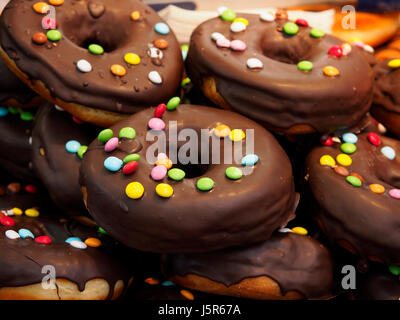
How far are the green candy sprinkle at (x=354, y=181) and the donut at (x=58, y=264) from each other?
73cm

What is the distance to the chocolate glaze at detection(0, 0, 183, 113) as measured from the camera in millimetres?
1546

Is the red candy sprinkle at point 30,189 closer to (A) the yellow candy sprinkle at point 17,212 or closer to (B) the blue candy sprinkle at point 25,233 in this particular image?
(A) the yellow candy sprinkle at point 17,212

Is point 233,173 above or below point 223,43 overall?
below

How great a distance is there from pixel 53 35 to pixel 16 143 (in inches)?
18.9

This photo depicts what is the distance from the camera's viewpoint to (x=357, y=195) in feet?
4.78

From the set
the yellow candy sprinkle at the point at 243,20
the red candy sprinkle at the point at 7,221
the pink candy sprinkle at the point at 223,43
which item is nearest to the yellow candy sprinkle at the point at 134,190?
the red candy sprinkle at the point at 7,221

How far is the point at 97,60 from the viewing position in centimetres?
161

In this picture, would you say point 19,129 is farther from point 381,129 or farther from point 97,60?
point 381,129

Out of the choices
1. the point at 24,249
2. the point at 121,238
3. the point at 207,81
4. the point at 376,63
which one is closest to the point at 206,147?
the point at 207,81

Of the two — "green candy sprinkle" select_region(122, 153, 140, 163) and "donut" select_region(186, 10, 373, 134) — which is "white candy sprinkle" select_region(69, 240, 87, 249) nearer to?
"green candy sprinkle" select_region(122, 153, 140, 163)

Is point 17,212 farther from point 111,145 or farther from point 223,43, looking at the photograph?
point 223,43

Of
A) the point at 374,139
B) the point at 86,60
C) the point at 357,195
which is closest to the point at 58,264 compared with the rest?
the point at 86,60

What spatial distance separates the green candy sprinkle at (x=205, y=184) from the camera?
1.30 metres
